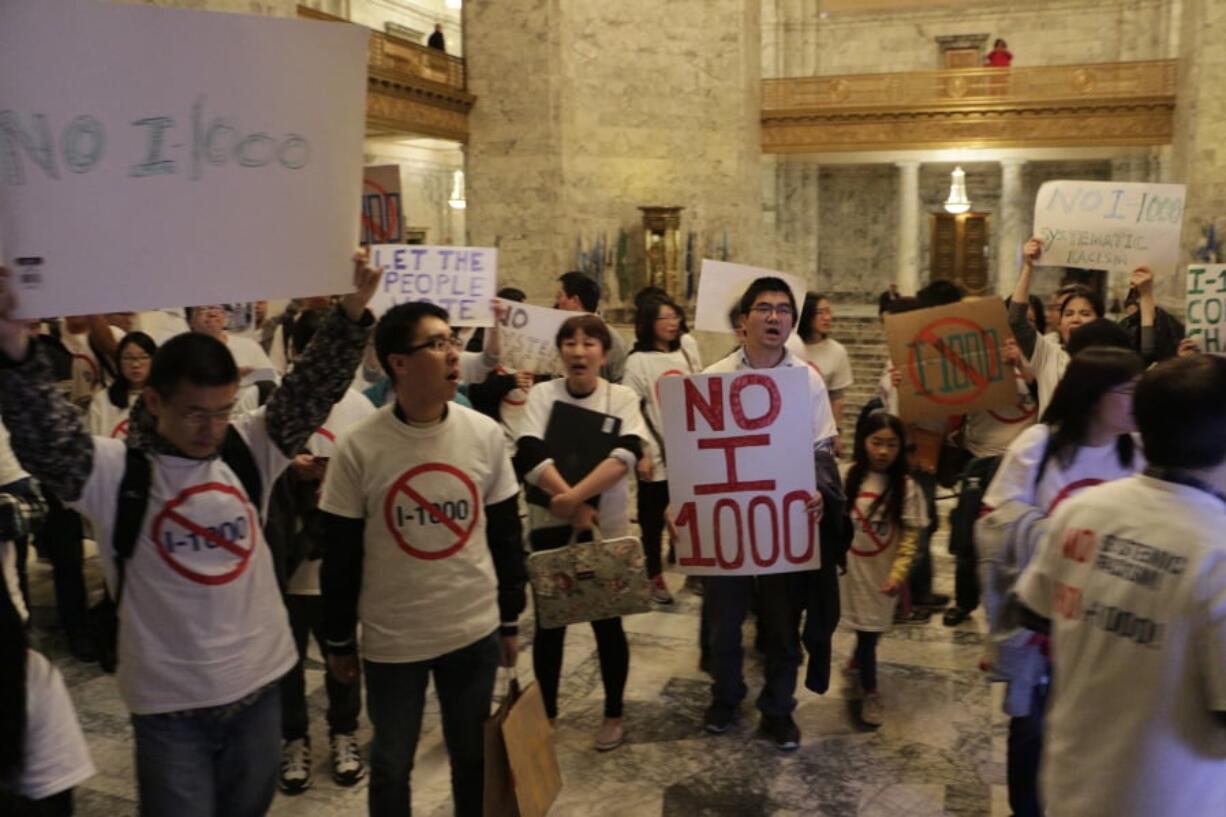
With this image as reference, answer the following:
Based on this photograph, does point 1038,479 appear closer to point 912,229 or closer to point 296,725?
point 296,725

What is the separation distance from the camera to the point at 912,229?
2092 cm

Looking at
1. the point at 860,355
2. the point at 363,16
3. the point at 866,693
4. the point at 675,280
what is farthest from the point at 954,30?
the point at 866,693

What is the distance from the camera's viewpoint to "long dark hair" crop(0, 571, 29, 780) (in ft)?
6.77

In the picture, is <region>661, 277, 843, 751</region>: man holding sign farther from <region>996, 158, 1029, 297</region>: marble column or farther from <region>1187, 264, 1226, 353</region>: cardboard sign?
<region>996, 158, 1029, 297</region>: marble column

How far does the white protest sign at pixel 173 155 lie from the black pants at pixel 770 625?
226 cm

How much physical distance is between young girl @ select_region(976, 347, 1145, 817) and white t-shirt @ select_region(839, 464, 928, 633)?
147 cm

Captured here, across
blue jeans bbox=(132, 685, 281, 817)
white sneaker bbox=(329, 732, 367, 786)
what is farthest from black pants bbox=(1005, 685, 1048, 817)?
white sneaker bbox=(329, 732, 367, 786)

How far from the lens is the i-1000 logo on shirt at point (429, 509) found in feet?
9.41

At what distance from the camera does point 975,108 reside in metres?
17.6

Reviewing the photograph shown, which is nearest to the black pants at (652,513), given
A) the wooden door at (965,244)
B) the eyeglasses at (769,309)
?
the eyeglasses at (769,309)

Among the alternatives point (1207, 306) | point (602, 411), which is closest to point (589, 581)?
point (602, 411)

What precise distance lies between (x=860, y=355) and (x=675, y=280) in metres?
4.04

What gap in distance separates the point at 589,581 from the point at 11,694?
2071 mm

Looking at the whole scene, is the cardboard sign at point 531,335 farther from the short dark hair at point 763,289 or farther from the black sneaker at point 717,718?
the black sneaker at point 717,718
